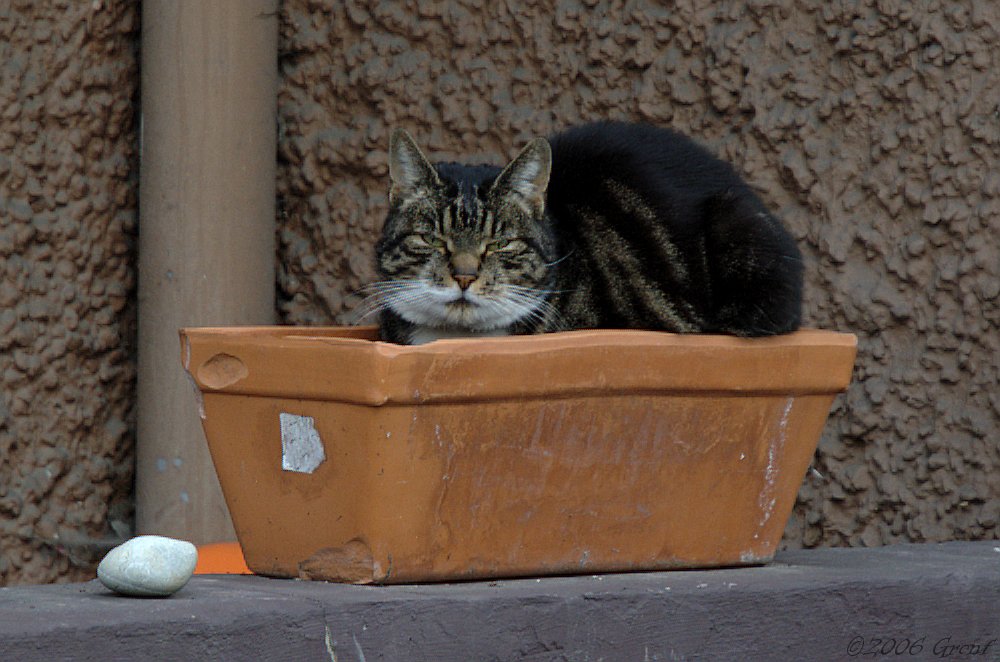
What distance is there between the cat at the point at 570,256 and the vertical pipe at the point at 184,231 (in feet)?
2.19

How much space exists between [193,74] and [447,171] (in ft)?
2.62

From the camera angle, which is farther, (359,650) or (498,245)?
(498,245)

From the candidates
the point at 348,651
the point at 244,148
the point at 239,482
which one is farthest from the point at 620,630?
the point at 244,148

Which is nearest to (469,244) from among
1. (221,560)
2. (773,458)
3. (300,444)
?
(300,444)

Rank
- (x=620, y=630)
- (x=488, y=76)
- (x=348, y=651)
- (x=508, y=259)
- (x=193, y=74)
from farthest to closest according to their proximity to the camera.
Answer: (x=488, y=76)
(x=193, y=74)
(x=508, y=259)
(x=620, y=630)
(x=348, y=651)

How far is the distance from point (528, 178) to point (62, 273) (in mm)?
1184

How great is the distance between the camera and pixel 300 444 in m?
2.12

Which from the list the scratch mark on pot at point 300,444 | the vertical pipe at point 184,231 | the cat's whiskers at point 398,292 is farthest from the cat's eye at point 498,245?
the vertical pipe at point 184,231

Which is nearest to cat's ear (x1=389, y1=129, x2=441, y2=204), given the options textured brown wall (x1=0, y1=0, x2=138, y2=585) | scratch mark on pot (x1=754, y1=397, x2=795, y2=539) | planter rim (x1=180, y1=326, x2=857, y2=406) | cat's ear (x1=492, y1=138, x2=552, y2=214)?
cat's ear (x1=492, y1=138, x2=552, y2=214)

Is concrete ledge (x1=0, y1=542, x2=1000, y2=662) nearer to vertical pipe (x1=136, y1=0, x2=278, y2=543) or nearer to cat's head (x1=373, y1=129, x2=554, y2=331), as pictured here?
cat's head (x1=373, y1=129, x2=554, y2=331)

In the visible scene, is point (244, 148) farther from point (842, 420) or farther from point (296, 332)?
point (842, 420)

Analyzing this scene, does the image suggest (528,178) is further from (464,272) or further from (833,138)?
(833,138)

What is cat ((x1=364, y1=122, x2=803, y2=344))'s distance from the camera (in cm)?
237

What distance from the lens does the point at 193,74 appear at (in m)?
3.07
